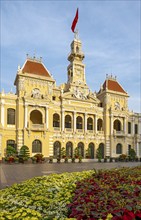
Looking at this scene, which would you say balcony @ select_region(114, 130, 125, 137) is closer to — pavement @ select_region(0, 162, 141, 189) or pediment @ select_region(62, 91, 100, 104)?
pediment @ select_region(62, 91, 100, 104)

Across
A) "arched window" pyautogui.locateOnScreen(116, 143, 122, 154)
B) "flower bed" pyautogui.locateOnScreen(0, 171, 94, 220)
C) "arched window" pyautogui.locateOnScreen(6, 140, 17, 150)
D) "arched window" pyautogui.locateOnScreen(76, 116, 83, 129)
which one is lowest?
"arched window" pyautogui.locateOnScreen(116, 143, 122, 154)

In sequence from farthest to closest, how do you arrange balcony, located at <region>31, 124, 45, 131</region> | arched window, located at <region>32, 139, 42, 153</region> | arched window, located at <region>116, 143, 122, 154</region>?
arched window, located at <region>116, 143, 122, 154</region> → arched window, located at <region>32, 139, 42, 153</region> → balcony, located at <region>31, 124, 45, 131</region>

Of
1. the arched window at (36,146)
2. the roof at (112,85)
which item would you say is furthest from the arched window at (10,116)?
the roof at (112,85)

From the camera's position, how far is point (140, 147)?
49812 millimetres

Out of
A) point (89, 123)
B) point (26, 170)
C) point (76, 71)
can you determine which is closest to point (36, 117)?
point (89, 123)

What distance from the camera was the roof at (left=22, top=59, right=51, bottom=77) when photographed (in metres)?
38.8

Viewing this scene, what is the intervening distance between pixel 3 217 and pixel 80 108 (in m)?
38.7

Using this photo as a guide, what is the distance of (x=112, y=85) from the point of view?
4888 cm

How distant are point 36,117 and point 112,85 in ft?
63.8

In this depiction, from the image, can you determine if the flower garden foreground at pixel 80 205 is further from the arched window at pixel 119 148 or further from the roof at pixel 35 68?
the arched window at pixel 119 148

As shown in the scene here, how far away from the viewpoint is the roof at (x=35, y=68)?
38791mm

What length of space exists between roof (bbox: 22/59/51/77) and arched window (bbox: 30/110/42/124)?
7.07 metres

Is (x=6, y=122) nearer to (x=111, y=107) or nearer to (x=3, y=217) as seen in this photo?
(x=111, y=107)

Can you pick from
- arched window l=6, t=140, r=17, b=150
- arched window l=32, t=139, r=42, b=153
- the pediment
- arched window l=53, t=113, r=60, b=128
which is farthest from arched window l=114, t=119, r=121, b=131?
arched window l=6, t=140, r=17, b=150
